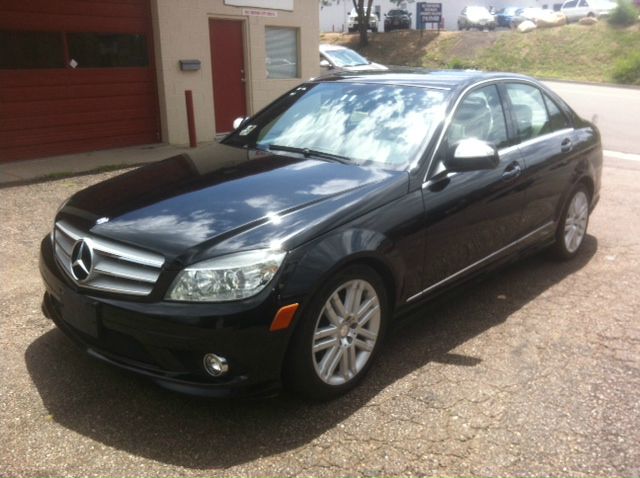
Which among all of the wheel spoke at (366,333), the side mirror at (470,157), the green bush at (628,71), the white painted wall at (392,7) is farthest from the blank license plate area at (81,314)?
the white painted wall at (392,7)

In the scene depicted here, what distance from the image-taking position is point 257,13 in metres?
11.8

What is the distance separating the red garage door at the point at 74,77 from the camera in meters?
9.04

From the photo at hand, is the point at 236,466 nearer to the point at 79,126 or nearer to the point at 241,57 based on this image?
the point at 79,126

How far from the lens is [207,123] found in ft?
37.6

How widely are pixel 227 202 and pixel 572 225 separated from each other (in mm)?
3326

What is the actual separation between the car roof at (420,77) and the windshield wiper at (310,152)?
2.57ft

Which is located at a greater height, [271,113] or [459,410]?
[271,113]

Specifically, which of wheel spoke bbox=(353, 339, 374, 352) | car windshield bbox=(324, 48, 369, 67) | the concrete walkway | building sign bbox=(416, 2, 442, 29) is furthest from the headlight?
building sign bbox=(416, 2, 442, 29)

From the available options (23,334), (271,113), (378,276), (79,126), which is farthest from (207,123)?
(378,276)

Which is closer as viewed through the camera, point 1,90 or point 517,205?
point 517,205

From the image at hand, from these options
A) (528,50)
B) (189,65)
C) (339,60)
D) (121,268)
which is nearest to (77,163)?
(189,65)

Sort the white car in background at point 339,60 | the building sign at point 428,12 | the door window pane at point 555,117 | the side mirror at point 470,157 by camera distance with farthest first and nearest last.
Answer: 1. the building sign at point 428,12
2. the white car in background at point 339,60
3. the door window pane at point 555,117
4. the side mirror at point 470,157

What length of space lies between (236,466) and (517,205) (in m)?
2.70

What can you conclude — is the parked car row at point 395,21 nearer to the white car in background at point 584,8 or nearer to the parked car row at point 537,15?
the parked car row at point 537,15
